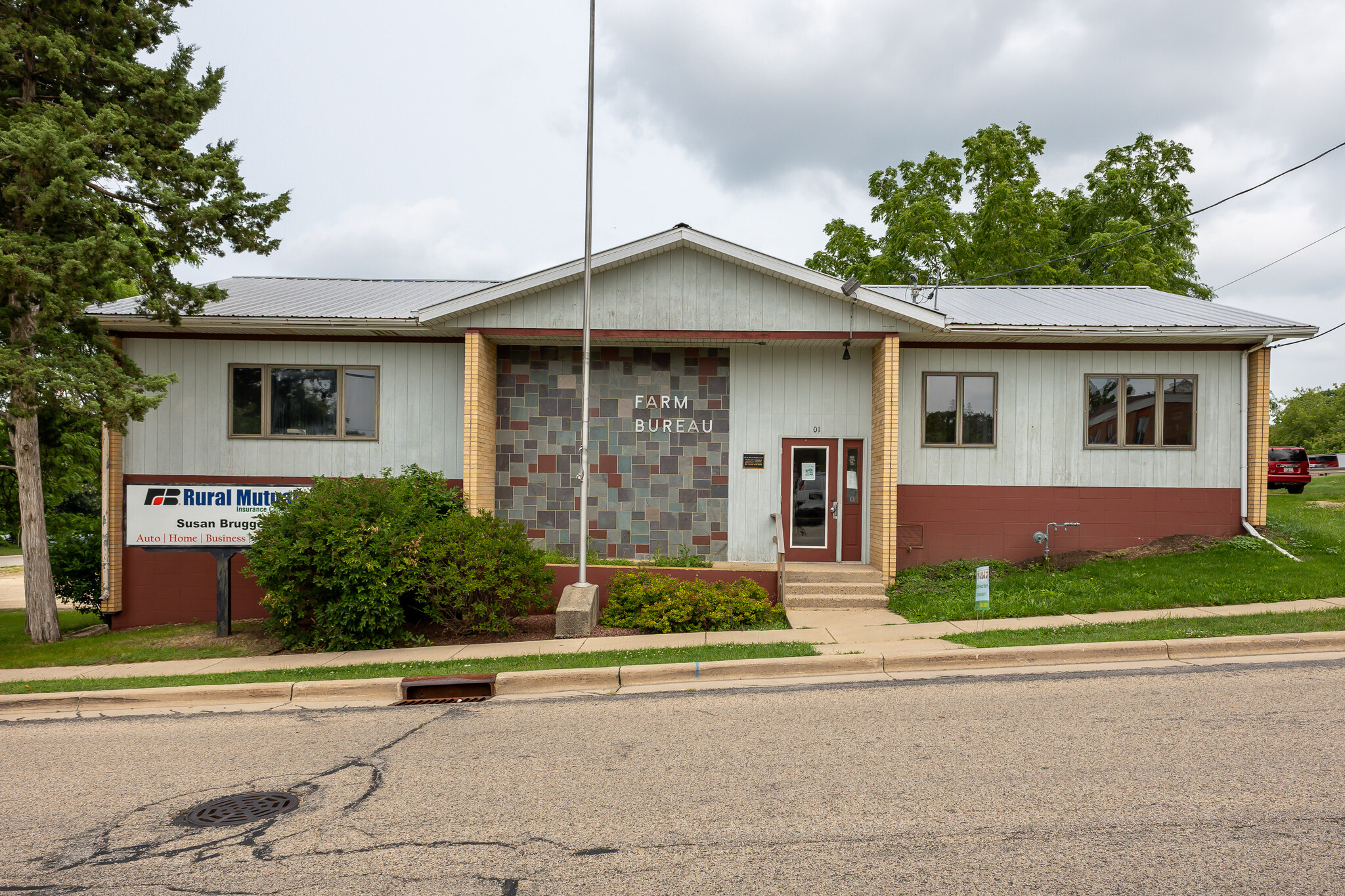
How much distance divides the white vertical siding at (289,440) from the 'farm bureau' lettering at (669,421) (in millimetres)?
3225

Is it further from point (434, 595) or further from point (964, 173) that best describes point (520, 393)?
point (964, 173)

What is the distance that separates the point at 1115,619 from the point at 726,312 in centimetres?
721

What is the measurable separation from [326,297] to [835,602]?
11113 mm

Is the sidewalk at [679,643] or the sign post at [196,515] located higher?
the sign post at [196,515]

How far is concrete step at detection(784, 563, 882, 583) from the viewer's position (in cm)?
1298

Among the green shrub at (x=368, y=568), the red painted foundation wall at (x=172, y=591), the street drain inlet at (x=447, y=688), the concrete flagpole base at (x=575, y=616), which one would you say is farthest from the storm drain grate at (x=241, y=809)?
the red painted foundation wall at (x=172, y=591)

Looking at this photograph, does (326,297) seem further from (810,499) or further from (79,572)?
(810,499)

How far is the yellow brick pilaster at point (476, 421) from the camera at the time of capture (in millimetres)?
13008

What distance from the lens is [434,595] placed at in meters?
10.7

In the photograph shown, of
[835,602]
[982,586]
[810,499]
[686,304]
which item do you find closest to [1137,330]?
[982,586]

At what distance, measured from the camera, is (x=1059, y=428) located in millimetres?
13977

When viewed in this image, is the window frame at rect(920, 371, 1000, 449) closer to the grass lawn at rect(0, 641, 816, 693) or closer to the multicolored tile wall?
the multicolored tile wall

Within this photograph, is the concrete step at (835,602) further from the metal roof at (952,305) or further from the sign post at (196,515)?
the sign post at (196,515)

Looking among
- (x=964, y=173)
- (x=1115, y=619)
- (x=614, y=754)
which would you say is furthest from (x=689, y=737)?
(x=964, y=173)
